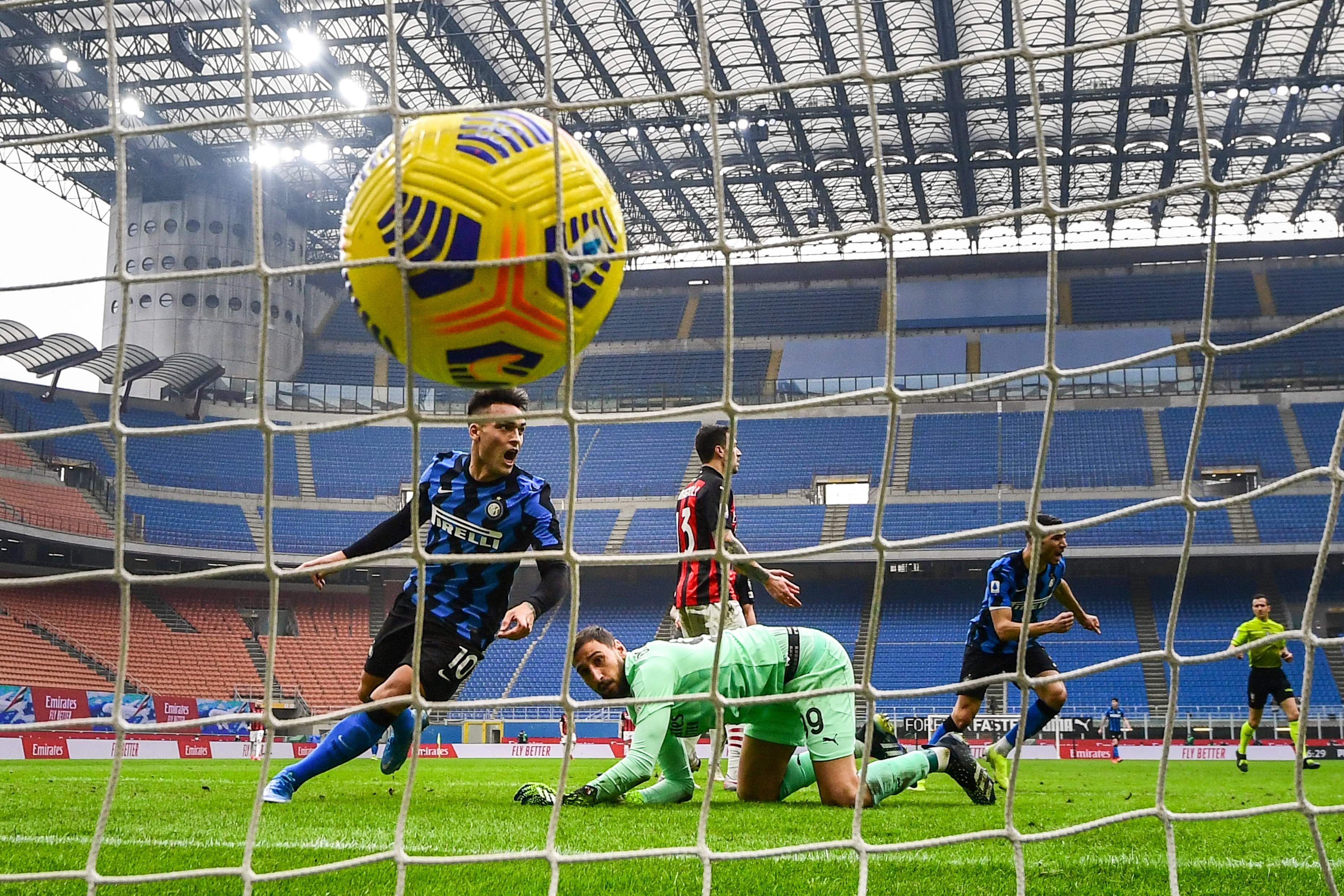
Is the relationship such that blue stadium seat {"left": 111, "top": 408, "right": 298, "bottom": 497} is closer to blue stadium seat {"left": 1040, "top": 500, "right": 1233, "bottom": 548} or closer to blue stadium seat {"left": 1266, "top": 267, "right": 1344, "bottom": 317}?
blue stadium seat {"left": 1040, "top": 500, "right": 1233, "bottom": 548}

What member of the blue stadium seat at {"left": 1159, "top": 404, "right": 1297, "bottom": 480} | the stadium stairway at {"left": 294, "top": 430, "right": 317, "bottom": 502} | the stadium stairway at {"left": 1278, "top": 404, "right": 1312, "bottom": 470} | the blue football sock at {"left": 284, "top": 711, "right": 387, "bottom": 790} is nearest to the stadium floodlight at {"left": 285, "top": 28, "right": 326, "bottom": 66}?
the stadium stairway at {"left": 294, "top": 430, "right": 317, "bottom": 502}

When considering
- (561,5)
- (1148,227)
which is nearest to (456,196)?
(561,5)

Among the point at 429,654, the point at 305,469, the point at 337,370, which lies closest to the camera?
the point at 429,654

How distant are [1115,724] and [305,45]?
1781cm

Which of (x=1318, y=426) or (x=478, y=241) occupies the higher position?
(x=1318, y=426)

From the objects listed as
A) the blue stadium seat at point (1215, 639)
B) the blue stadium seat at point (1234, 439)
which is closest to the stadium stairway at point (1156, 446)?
the blue stadium seat at point (1234, 439)

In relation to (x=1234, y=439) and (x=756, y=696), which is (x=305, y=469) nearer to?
(x=1234, y=439)

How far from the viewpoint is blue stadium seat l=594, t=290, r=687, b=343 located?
102ft

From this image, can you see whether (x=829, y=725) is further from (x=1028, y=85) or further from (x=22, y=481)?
(x=22, y=481)

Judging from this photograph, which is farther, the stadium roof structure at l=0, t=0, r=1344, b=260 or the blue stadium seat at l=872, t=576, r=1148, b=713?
the blue stadium seat at l=872, t=576, r=1148, b=713

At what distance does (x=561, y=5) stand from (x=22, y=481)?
14957 mm

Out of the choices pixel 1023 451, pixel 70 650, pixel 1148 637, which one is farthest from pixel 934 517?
pixel 70 650

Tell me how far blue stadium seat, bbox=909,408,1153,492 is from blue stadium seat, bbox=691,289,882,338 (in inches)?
150

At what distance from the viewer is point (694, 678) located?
4.55 m
